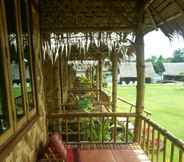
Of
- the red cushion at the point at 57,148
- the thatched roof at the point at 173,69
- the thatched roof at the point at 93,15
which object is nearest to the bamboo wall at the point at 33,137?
the red cushion at the point at 57,148

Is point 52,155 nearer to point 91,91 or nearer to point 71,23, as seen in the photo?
point 71,23

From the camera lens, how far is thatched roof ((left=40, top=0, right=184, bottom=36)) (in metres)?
3.68

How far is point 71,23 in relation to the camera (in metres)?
3.83

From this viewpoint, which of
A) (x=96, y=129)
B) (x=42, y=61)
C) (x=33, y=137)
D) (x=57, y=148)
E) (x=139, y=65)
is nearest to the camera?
(x=33, y=137)

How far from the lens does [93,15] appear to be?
3773 mm

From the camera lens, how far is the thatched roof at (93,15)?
3676 millimetres

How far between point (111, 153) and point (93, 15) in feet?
7.10

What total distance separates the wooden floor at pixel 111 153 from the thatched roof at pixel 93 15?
1.87 meters

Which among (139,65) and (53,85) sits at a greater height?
(139,65)

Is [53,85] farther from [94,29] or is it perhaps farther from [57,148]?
[57,148]

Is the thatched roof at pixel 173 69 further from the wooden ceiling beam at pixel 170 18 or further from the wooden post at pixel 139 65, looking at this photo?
the wooden ceiling beam at pixel 170 18

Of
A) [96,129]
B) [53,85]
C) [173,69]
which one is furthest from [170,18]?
[173,69]

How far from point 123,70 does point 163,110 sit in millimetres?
21030

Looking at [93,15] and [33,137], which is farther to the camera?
[93,15]
